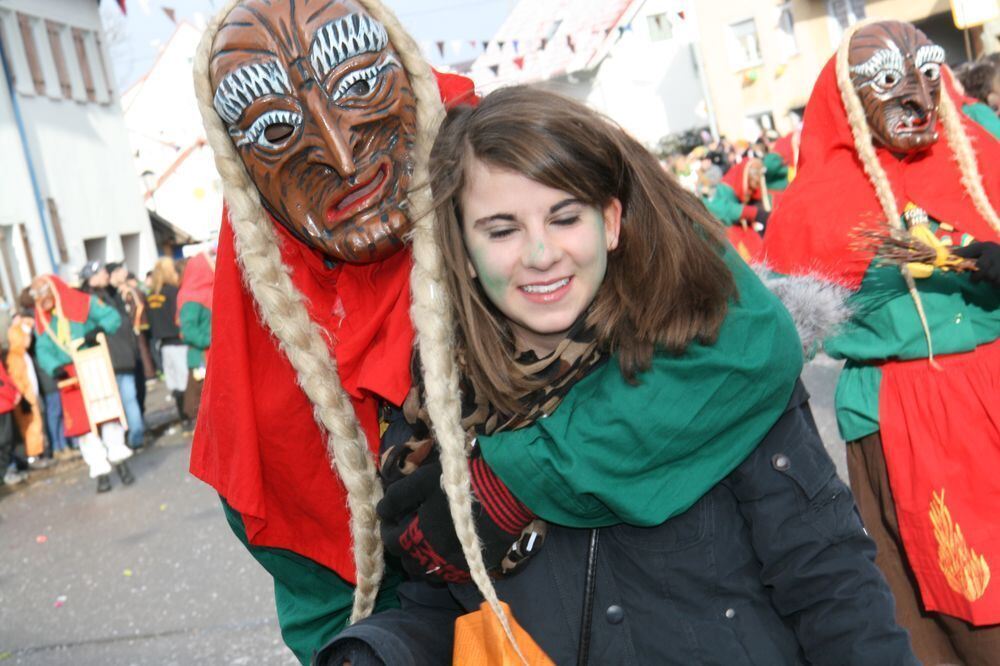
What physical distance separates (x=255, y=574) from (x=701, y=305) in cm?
483

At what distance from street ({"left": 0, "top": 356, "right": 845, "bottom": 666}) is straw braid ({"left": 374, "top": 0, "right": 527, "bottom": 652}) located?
319cm

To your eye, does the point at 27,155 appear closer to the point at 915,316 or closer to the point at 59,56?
the point at 59,56

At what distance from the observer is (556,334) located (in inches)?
85.5

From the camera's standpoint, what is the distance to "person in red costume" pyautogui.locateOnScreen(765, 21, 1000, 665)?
3590 millimetres

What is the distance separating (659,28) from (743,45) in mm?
2099

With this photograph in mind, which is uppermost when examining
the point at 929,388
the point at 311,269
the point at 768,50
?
the point at 768,50

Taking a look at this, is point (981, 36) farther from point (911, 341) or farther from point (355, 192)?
point (355, 192)

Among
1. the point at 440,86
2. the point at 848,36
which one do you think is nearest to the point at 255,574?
the point at 848,36

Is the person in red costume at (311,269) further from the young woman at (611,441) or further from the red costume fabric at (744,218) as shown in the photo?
the red costume fabric at (744,218)

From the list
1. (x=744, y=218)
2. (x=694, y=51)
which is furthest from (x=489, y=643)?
(x=694, y=51)

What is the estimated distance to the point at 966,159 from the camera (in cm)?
384

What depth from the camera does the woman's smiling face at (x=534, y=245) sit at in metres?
2.05

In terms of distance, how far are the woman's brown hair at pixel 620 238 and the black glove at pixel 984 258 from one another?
162 centimetres

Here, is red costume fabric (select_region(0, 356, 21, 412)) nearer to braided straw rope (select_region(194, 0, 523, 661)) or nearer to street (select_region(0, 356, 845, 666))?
street (select_region(0, 356, 845, 666))
